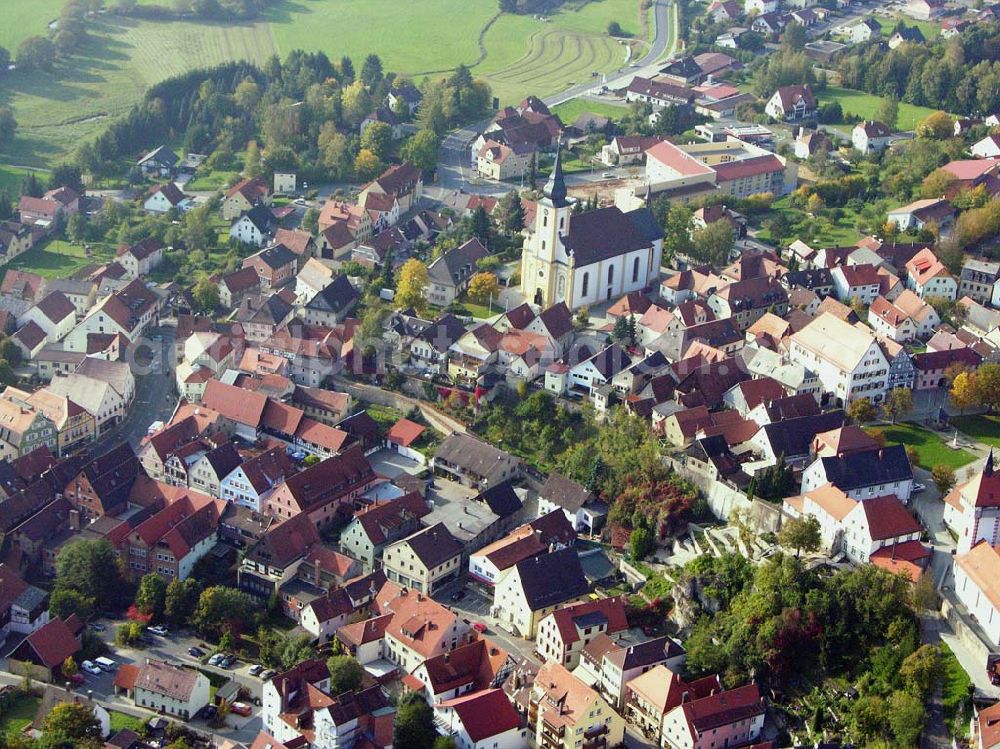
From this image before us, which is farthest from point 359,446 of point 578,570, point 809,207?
point 809,207

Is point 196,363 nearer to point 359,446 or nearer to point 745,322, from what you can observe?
point 359,446

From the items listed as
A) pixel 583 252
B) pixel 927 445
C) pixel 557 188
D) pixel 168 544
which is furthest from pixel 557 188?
pixel 168 544

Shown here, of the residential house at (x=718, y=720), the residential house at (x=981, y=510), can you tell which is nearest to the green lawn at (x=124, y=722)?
the residential house at (x=718, y=720)

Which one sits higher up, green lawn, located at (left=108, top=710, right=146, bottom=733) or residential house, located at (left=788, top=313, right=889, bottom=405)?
residential house, located at (left=788, top=313, right=889, bottom=405)

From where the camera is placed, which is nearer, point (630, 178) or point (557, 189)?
point (557, 189)

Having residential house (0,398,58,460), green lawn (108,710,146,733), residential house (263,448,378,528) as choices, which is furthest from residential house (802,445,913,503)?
residential house (0,398,58,460)

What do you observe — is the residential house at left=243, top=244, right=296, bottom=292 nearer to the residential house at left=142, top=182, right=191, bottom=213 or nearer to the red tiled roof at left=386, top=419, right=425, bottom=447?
the residential house at left=142, top=182, right=191, bottom=213
